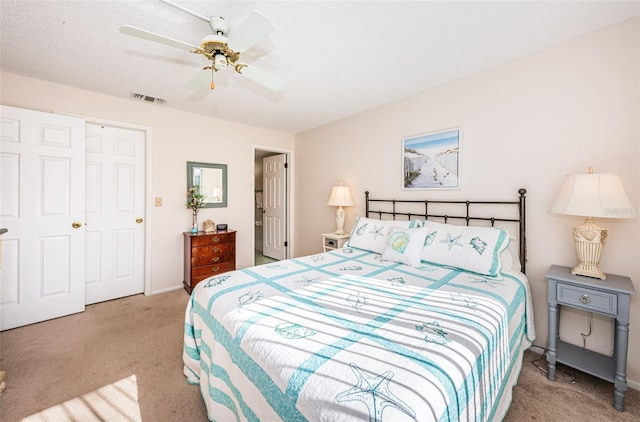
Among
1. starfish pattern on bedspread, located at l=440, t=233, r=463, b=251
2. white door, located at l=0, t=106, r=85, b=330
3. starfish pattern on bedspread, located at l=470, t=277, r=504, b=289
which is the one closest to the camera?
starfish pattern on bedspread, located at l=470, t=277, r=504, b=289

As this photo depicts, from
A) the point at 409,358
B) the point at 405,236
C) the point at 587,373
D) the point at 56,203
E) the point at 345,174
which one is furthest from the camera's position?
the point at 345,174

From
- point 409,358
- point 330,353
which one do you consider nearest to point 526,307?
point 409,358

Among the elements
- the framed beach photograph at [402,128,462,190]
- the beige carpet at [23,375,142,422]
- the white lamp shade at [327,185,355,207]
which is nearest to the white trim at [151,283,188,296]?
the beige carpet at [23,375,142,422]

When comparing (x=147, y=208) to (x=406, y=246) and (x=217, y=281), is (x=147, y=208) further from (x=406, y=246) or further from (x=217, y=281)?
(x=406, y=246)

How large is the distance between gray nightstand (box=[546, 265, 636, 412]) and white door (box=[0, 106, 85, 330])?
4379 mm

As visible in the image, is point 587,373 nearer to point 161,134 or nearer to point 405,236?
point 405,236

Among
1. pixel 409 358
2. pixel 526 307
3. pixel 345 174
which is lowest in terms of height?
pixel 526 307

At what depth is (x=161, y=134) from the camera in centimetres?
342

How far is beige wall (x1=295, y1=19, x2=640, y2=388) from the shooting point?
1.78 m

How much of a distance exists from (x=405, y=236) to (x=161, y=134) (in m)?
3.31

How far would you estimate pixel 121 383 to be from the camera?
179cm

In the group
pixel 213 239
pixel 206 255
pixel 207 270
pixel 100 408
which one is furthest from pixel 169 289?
pixel 100 408

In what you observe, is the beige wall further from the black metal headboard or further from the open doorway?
the open doorway

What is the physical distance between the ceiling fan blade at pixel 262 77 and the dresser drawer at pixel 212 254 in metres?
2.37
